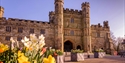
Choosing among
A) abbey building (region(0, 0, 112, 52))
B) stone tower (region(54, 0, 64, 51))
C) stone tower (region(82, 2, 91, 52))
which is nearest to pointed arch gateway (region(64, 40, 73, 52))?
abbey building (region(0, 0, 112, 52))

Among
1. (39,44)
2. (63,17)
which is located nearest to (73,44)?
(63,17)

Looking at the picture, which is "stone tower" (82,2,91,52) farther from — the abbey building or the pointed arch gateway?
the pointed arch gateway

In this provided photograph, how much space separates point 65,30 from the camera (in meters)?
30.4

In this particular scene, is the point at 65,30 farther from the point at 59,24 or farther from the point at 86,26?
the point at 86,26

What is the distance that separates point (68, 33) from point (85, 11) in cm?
766

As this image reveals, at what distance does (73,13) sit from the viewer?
3216 cm

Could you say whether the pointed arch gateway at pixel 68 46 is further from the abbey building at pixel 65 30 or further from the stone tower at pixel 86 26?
the stone tower at pixel 86 26

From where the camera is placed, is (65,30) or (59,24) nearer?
(59,24)

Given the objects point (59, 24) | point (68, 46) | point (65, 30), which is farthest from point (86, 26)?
point (59, 24)

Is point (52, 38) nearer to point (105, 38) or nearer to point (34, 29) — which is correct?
point (34, 29)

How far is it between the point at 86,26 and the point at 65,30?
5.65 m

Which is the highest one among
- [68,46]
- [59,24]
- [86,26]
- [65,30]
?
[59,24]

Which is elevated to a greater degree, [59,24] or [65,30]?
[59,24]

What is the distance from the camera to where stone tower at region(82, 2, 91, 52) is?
30.5 metres
